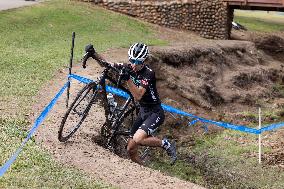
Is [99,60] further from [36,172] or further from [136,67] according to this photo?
[36,172]

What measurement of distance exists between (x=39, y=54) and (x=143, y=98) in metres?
10.4

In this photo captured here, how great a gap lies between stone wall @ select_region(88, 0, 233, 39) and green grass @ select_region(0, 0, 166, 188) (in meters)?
1.59

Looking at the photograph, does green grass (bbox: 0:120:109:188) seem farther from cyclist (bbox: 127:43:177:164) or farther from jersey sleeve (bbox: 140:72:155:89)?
jersey sleeve (bbox: 140:72:155:89)

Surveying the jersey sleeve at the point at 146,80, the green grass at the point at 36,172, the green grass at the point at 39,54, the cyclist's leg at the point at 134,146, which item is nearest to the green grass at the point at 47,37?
the green grass at the point at 39,54

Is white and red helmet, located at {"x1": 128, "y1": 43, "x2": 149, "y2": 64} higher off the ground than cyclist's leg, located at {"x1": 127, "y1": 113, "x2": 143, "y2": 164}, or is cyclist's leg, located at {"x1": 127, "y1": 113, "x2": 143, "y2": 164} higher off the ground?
white and red helmet, located at {"x1": 128, "y1": 43, "x2": 149, "y2": 64}

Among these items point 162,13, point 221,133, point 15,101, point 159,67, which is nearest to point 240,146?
point 221,133

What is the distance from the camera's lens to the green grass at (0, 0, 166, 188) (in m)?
8.87

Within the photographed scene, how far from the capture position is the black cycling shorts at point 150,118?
34.9ft

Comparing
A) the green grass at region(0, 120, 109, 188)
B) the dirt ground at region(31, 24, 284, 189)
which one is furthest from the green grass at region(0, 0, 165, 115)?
the green grass at region(0, 120, 109, 188)

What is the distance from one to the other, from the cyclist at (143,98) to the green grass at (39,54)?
1.79 metres

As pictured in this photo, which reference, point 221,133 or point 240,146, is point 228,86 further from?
point 240,146

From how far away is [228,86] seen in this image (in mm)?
26219

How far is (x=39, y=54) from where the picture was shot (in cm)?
2034

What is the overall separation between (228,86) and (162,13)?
887cm
